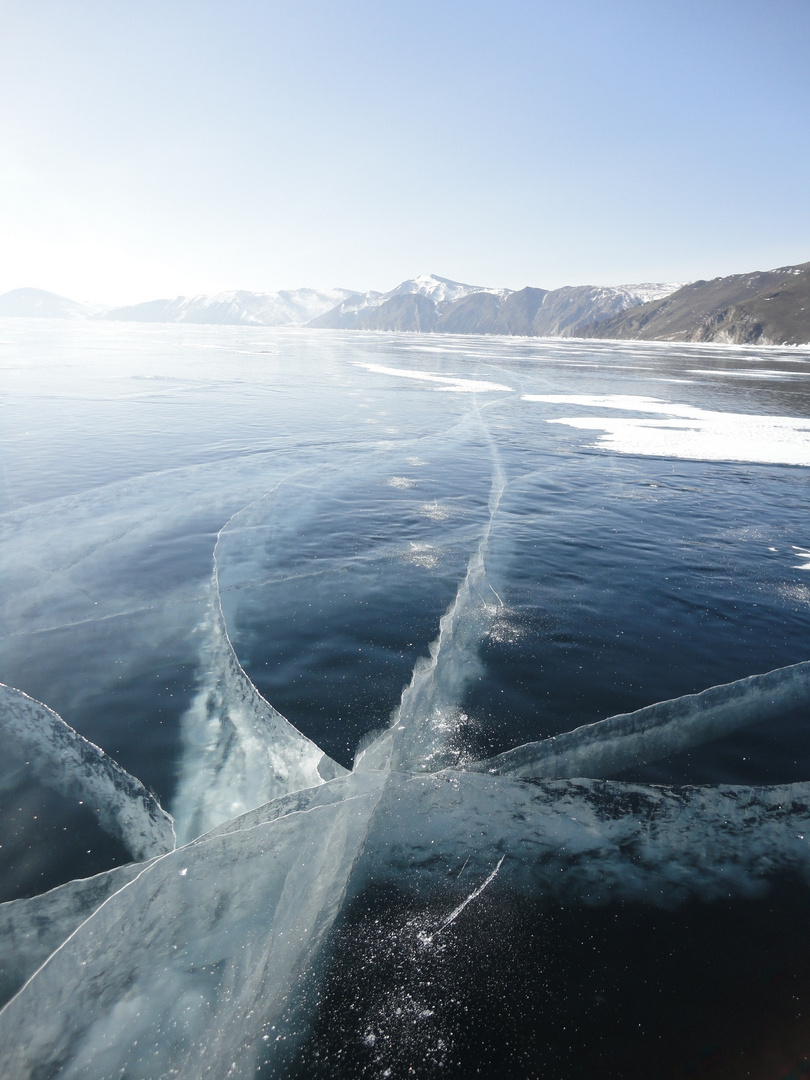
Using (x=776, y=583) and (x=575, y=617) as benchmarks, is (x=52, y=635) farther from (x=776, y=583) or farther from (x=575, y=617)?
(x=776, y=583)

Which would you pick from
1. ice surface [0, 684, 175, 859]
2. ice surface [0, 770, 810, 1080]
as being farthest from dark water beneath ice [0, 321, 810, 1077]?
ice surface [0, 770, 810, 1080]

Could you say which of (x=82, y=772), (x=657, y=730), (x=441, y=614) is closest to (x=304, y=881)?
(x=82, y=772)

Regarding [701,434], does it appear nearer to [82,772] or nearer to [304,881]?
[304,881]

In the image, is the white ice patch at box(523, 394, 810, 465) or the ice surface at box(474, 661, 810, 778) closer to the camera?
the ice surface at box(474, 661, 810, 778)

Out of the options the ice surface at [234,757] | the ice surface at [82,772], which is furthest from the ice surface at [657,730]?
the ice surface at [82,772]

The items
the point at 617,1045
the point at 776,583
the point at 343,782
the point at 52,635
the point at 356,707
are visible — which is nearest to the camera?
the point at 617,1045

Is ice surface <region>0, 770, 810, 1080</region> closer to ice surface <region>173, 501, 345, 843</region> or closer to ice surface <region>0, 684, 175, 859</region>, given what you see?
ice surface <region>173, 501, 345, 843</region>

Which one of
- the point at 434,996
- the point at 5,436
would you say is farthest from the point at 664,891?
the point at 5,436
